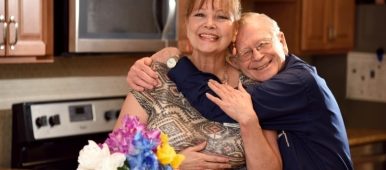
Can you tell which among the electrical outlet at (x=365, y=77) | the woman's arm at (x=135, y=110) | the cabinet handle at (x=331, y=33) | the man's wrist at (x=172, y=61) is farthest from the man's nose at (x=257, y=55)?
the electrical outlet at (x=365, y=77)

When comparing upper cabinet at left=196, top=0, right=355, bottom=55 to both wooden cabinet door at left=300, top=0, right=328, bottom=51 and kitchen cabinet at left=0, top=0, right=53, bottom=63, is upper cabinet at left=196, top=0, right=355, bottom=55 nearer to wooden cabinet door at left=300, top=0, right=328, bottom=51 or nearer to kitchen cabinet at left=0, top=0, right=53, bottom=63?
wooden cabinet door at left=300, top=0, right=328, bottom=51

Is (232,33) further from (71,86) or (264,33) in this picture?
(71,86)

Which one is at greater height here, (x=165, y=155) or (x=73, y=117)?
(x=165, y=155)

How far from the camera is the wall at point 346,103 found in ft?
12.9

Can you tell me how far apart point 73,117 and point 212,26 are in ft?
3.94

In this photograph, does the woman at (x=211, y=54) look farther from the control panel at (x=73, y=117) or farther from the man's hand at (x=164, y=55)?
the control panel at (x=73, y=117)

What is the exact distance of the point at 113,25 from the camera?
8.96 ft

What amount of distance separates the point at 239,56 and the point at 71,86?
1290 mm

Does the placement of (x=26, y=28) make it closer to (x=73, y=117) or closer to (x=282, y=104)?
(x=73, y=117)

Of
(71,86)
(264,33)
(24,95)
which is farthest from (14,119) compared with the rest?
(264,33)

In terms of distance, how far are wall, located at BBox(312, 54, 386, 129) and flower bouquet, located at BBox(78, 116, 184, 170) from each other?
2865 mm

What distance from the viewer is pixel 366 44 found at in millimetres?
3975

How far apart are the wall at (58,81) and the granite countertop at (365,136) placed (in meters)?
1.19

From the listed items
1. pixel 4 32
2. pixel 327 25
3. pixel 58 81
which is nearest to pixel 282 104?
pixel 4 32
